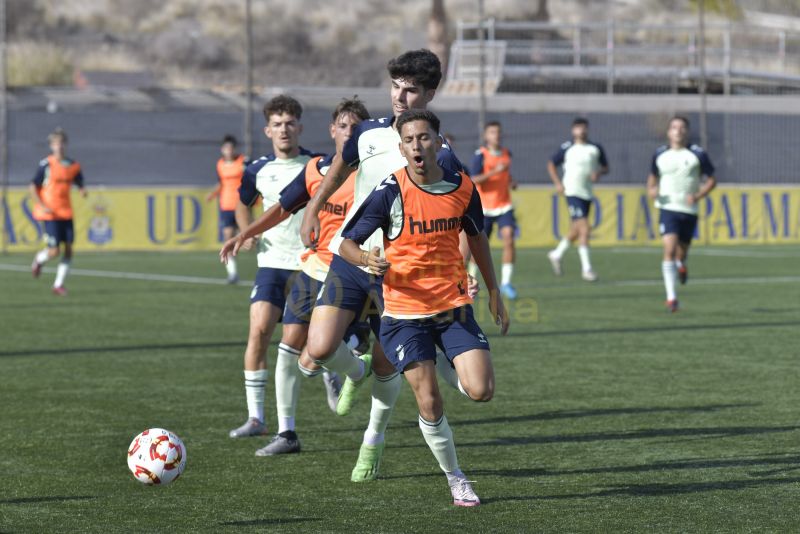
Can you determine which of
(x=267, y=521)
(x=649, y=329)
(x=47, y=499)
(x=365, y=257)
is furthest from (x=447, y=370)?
(x=649, y=329)

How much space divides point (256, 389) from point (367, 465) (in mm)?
1527

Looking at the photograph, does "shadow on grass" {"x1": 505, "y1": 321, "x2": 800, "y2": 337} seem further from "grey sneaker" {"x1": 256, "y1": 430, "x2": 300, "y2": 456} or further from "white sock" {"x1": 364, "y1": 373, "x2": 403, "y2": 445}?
"white sock" {"x1": 364, "y1": 373, "x2": 403, "y2": 445}

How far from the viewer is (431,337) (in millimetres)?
6637

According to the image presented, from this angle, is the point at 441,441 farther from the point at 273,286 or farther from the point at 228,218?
the point at 228,218

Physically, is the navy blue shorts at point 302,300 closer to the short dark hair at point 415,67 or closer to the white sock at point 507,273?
the short dark hair at point 415,67

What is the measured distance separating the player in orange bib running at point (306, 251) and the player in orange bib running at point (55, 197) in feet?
36.2

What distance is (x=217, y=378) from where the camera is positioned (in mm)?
10930

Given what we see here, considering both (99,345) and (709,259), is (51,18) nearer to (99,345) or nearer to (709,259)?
(709,259)

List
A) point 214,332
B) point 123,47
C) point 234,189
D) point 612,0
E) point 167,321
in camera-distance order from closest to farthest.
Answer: point 214,332, point 167,321, point 234,189, point 123,47, point 612,0

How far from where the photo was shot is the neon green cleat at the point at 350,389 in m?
8.23

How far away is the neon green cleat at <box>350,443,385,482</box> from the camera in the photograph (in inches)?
280

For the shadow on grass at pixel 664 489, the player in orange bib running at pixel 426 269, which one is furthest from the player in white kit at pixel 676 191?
the player in orange bib running at pixel 426 269

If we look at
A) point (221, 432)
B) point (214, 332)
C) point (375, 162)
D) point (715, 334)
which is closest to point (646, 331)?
point (715, 334)

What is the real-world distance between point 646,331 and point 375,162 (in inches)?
285
